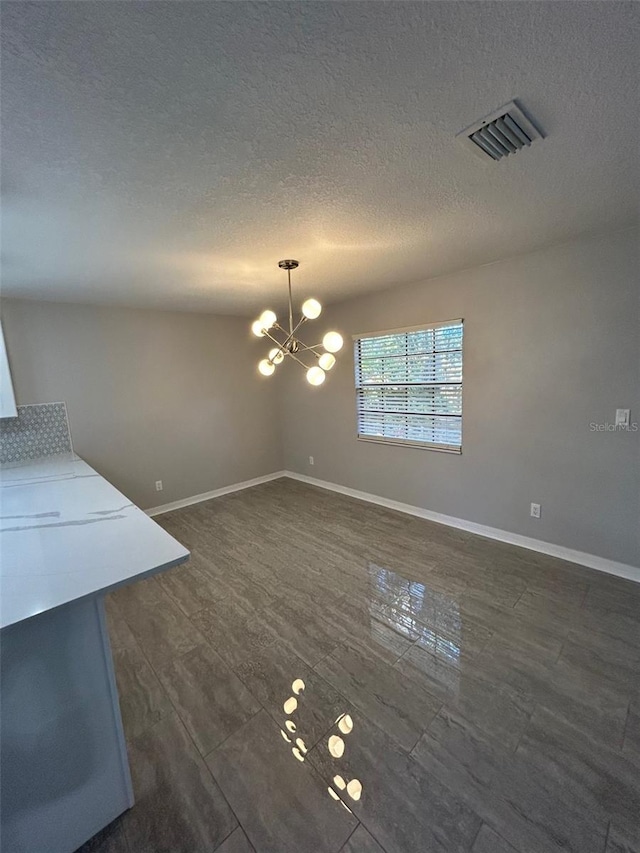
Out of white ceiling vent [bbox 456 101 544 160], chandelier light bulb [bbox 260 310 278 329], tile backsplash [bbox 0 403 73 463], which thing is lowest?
tile backsplash [bbox 0 403 73 463]

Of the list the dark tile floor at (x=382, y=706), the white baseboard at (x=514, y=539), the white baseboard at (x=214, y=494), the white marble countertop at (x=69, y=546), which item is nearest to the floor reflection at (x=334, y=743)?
the dark tile floor at (x=382, y=706)

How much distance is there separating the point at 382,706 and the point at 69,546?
61.8 inches

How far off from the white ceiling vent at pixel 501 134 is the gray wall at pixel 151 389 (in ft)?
11.8

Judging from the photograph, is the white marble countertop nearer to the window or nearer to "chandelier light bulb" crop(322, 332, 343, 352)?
"chandelier light bulb" crop(322, 332, 343, 352)

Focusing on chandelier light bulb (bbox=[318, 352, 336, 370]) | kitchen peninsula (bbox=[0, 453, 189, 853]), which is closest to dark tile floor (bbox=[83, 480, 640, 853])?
kitchen peninsula (bbox=[0, 453, 189, 853])

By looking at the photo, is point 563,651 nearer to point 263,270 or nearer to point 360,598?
point 360,598

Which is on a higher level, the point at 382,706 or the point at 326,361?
the point at 326,361

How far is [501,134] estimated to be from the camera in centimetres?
128

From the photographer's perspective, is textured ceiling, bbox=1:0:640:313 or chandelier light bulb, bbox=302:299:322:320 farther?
chandelier light bulb, bbox=302:299:322:320

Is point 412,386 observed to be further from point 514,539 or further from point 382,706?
point 382,706

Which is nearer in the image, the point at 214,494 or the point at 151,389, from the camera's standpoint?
the point at 151,389

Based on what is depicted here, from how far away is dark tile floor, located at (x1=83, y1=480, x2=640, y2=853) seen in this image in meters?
1.19

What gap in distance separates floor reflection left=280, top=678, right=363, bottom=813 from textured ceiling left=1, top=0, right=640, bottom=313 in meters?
2.42

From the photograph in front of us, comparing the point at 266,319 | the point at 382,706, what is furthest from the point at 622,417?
the point at 266,319
